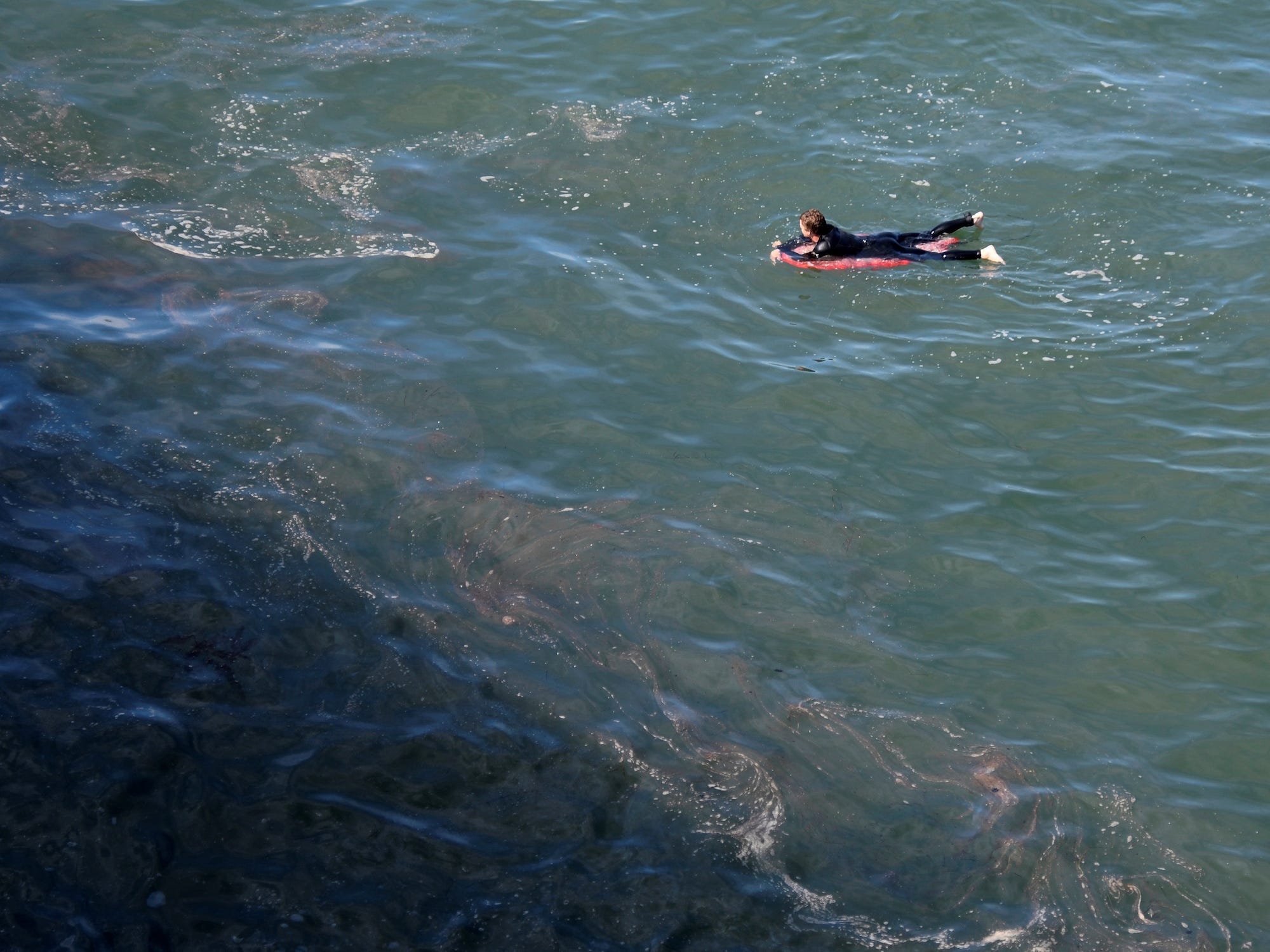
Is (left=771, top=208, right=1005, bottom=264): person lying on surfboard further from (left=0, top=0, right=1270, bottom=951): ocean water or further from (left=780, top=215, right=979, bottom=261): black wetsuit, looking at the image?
(left=0, top=0, right=1270, bottom=951): ocean water

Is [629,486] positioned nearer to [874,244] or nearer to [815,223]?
[815,223]

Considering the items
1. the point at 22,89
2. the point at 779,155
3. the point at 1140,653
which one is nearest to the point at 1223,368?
the point at 1140,653

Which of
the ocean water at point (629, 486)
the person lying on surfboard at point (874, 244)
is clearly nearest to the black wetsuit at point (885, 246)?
the person lying on surfboard at point (874, 244)

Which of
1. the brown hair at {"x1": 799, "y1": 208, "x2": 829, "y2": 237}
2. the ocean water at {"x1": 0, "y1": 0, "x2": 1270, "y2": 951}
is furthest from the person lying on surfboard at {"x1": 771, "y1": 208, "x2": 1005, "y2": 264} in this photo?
the ocean water at {"x1": 0, "y1": 0, "x2": 1270, "y2": 951}

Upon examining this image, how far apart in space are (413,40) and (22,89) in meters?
4.48

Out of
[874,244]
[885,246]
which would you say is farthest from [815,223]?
[885,246]

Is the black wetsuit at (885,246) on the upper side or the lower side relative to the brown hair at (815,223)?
lower

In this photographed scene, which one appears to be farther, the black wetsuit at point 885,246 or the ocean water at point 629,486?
the black wetsuit at point 885,246

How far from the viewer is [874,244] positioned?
11125 mm

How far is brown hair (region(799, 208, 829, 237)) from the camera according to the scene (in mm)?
10820

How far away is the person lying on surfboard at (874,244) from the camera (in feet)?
35.7

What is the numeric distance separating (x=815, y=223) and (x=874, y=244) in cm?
69

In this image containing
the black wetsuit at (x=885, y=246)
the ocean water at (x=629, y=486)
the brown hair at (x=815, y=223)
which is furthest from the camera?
the black wetsuit at (x=885, y=246)

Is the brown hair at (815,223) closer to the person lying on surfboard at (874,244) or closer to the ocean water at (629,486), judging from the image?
the person lying on surfboard at (874,244)
